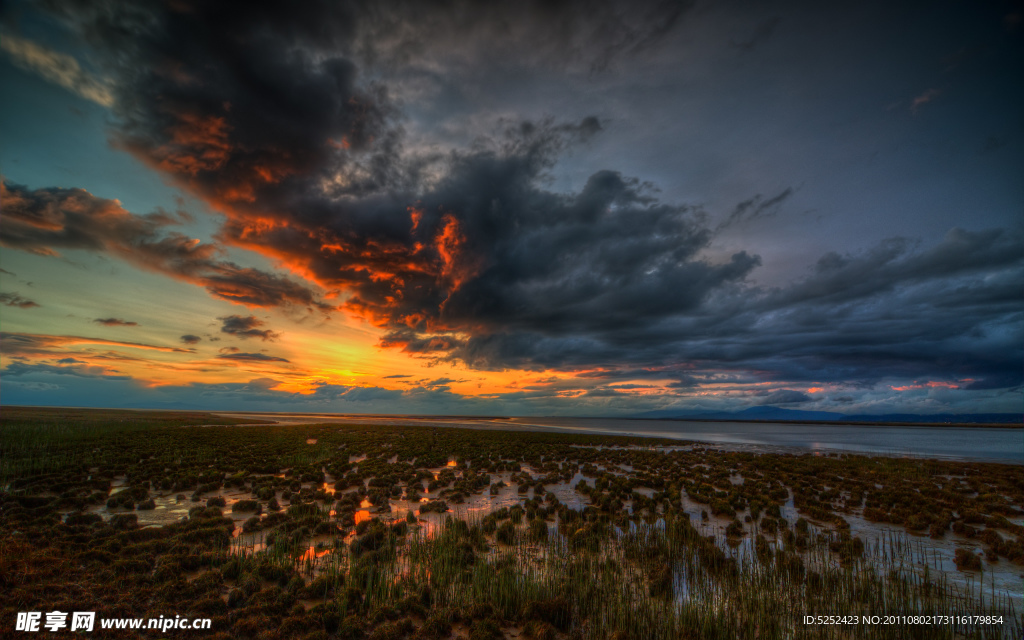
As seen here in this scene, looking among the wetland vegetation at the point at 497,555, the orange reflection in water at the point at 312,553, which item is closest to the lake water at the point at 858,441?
the wetland vegetation at the point at 497,555

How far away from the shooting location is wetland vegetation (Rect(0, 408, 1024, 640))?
7711mm

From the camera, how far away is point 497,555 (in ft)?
37.3

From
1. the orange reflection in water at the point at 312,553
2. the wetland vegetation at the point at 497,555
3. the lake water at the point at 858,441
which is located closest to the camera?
the wetland vegetation at the point at 497,555

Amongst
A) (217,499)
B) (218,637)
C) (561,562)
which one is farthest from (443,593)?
(217,499)

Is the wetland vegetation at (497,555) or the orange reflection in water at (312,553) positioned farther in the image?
the orange reflection in water at (312,553)

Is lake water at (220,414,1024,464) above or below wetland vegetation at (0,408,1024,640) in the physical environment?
below

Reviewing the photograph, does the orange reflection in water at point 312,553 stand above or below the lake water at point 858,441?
above

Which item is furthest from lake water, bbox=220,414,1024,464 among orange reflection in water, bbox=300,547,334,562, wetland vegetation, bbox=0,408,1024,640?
orange reflection in water, bbox=300,547,334,562

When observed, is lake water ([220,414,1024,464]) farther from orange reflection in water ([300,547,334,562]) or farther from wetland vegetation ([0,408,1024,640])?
orange reflection in water ([300,547,334,562])

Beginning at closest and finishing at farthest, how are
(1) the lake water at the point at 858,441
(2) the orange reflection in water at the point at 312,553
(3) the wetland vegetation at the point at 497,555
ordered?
(3) the wetland vegetation at the point at 497,555 < (2) the orange reflection in water at the point at 312,553 < (1) the lake water at the point at 858,441

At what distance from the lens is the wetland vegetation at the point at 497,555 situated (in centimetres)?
771

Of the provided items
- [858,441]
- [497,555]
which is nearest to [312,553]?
[497,555]

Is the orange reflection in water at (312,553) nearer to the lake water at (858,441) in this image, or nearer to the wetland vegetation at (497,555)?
the wetland vegetation at (497,555)

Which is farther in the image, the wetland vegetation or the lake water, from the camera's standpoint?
the lake water
